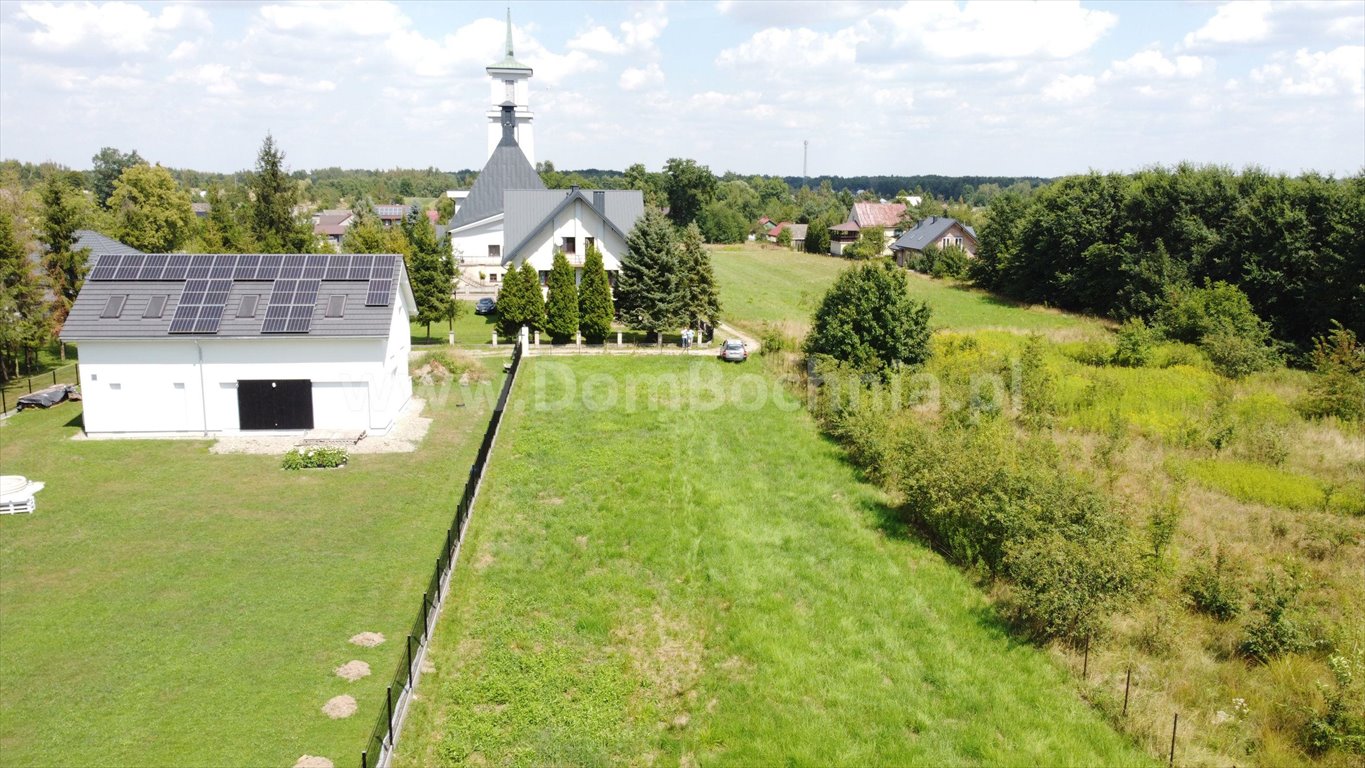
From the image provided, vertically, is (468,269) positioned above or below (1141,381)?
above

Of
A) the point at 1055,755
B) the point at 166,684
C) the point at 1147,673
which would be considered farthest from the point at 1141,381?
the point at 166,684

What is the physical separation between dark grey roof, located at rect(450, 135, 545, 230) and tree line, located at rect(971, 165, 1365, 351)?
3295cm

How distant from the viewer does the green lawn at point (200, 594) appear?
11570 millimetres

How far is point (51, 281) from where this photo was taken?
33.1 meters

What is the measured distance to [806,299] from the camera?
53750 mm

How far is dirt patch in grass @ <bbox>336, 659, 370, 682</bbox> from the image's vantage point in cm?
1298

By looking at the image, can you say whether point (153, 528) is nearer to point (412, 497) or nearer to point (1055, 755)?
point (412, 497)

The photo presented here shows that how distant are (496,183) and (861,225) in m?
40.3

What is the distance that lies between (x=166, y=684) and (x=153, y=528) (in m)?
6.91

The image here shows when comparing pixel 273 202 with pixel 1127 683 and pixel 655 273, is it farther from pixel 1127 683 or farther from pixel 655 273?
pixel 1127 683

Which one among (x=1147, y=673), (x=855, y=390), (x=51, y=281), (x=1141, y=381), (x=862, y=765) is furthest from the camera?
(x=51, y=281)

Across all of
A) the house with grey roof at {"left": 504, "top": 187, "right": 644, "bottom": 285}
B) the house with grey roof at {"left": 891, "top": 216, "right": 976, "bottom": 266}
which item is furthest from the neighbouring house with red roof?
the house with grey roof at {"left": 504, "top": 187, "right": 644, "bottom": 285}

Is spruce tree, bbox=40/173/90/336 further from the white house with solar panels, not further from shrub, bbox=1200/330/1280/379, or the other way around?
shrub, bbox=1200/330/1280/379

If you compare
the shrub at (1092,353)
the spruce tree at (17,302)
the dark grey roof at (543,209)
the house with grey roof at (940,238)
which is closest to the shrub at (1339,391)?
the shrub at (1092,353)
